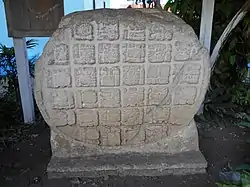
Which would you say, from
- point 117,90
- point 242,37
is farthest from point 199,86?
point 242,37

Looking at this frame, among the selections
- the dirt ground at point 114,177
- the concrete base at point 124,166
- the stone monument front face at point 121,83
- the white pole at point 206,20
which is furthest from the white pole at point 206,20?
the concrete base at point 124,166

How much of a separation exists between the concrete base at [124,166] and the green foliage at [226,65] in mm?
798

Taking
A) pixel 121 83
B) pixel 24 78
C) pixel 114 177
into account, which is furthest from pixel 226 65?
pixel 24 78

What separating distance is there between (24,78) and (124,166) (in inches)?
40.7

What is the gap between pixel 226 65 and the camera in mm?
2584

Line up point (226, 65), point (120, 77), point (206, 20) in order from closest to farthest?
point (120, 77)
point (206, 20)
point (226, 65)

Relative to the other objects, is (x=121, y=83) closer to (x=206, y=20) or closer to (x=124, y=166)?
(x=124, y=166)

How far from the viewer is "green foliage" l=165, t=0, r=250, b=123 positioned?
93.8 inches

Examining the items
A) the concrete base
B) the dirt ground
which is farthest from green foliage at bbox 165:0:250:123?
the concrete base

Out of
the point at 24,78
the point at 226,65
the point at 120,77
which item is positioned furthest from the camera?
the point at 226,65

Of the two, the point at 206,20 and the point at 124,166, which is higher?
the point at 206,20

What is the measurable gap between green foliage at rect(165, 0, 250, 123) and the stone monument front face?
0.84 m

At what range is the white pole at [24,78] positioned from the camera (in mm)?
2129

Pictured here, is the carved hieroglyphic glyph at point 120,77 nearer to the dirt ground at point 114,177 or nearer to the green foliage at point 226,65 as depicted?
the dirt ground at point 114,177
